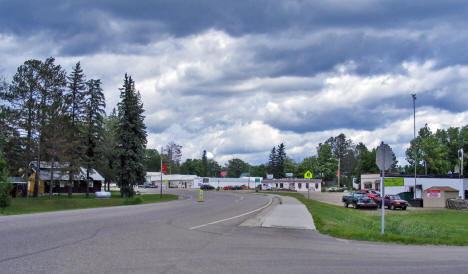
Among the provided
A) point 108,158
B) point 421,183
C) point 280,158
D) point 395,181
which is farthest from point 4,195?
point 280,158

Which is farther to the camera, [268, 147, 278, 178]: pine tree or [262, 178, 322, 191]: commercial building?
[268, 147, 278, 178]: pine tree

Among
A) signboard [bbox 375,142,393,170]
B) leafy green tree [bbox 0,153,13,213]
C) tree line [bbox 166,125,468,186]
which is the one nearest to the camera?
signboard [bbox 375,142,393,170]

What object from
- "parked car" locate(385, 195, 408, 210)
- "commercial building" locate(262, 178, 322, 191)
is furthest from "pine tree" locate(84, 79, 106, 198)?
"commercial building" locate(262, 178, 322, 191)

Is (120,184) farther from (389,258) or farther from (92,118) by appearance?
(389,258)

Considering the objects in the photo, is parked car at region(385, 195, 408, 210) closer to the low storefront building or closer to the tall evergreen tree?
the low storefront building

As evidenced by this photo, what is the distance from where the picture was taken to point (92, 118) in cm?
5491

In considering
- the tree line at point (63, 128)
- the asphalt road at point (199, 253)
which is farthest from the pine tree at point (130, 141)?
the asphalt road at point (199, 253)

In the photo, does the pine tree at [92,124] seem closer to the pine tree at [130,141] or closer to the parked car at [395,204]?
the pine tree at [130,141]

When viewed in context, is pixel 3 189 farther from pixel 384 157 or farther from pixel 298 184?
pixel 298 184

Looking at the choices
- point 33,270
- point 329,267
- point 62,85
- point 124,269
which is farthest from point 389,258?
point 62,85

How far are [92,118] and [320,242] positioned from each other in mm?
47365

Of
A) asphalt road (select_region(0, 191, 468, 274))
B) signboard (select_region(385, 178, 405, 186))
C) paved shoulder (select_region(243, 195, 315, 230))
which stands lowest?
paved shoulder (select_region(243, 195, 315, 230))

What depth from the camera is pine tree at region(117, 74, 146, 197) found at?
5181 cm

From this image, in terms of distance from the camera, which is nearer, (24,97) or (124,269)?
(124,269)
